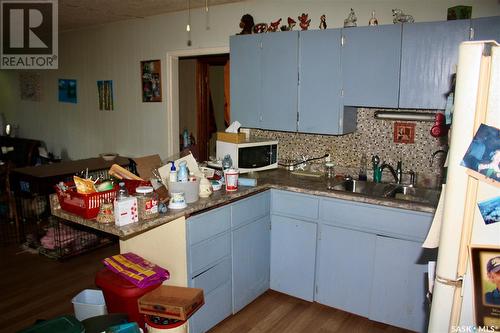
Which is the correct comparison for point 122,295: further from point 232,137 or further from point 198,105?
point 198,105

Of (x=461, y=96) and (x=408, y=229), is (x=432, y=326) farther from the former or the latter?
(x=408, y=229)

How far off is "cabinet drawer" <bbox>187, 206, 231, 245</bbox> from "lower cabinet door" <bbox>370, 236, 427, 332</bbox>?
3.49ft

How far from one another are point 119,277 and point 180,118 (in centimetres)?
287

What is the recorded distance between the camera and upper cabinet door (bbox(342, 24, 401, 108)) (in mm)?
2768

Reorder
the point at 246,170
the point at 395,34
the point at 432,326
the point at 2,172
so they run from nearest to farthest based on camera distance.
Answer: the point at 432,326 → the point at 395,34 → the point at 246,170 → the point at 2,172

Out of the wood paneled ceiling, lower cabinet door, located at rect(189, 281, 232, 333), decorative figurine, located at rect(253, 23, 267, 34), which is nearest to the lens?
lower cabinet door, located at rect(189, 281, 232, 333)

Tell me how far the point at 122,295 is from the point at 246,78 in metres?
2.08

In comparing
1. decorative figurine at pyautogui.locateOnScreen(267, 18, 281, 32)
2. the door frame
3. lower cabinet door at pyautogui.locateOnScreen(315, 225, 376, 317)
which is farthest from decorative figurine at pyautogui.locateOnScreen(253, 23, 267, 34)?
lower cabinet door at pyautogui.locateOnScreen(315, 225, 376, 317)

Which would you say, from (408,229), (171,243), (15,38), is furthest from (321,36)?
(15,38)

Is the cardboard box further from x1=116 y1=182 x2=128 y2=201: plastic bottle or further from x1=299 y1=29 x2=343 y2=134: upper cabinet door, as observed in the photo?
x1=299 y1=29 x2=343 y2=134: upper cabinet door

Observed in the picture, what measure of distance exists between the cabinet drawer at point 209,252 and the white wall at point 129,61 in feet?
6.75

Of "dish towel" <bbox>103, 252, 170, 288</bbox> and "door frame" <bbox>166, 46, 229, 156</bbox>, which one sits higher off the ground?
"door frame" <bbox>166, 46, 229, 156</bbox>

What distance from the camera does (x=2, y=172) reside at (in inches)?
180

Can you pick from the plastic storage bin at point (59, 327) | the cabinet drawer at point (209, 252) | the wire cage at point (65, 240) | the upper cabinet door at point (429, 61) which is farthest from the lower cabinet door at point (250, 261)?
the wire cage at point (65, 240)
